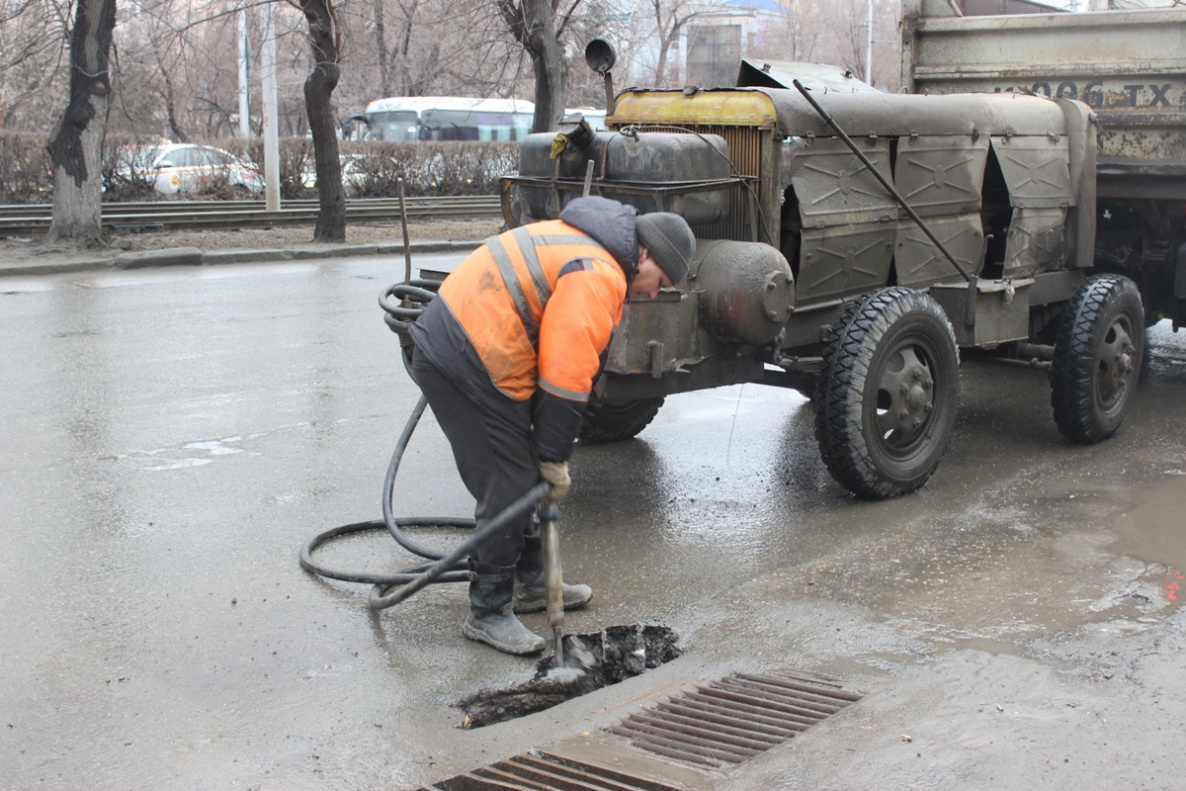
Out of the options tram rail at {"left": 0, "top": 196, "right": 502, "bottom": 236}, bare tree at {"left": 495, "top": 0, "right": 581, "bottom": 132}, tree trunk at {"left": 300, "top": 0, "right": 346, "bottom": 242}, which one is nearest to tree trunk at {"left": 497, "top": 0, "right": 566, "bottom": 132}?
bare tree at {"left": 495, "top": 0, "right": 581, "bottom": 132}

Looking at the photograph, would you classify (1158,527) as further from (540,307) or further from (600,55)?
(600,55)

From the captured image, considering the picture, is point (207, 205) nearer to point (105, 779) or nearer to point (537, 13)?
point (537, 13)

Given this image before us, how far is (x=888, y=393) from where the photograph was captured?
5.32 m

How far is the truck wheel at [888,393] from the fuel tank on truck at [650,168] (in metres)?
0.82

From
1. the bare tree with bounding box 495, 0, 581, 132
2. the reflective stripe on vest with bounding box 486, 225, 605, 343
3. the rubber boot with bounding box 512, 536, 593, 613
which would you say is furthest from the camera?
the bare tree with bounding box 495, 0, 581, 132

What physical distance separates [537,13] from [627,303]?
510 inches

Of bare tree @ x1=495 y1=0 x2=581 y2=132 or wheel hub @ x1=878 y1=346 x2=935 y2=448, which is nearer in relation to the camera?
wheel hub @ x1=878 y1=346 x2=935 y2=448

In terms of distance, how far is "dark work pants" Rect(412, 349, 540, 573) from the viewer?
3770 mm

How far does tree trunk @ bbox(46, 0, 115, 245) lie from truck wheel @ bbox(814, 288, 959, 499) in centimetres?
1236

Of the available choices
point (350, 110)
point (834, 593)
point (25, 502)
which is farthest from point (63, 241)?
point (350, 110)

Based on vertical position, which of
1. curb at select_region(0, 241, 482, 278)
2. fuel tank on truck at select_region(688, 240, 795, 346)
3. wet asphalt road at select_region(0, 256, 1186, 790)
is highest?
fuel tank on truck at select_region(688, 240, 795, 346)

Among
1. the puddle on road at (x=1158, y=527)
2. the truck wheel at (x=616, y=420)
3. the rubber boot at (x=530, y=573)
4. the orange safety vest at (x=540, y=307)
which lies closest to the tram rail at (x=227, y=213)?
the truck wheel at (x=616, y=420)

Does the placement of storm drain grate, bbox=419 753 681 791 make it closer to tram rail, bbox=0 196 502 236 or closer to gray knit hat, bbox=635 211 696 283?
gray knit hat, bbox=635 211 696 283

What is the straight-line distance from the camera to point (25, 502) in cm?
527
